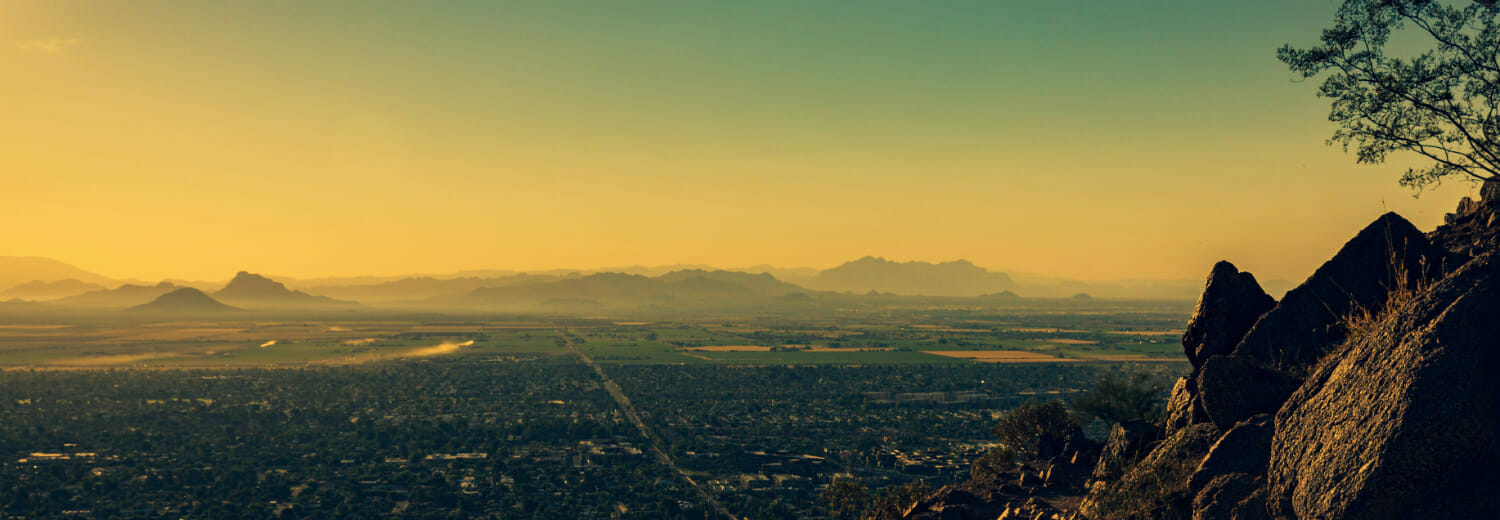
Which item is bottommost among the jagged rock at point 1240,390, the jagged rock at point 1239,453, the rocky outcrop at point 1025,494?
the rocky outcrop at point 1025,494

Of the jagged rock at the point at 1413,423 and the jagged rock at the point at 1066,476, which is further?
the jagged rock at the point at 1066,476

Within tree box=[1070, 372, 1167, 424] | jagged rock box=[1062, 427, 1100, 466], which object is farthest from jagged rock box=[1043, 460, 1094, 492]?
tree box=[1070, 372, 1167, 424]

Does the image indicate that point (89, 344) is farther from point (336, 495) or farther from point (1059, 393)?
point (1059, 393)

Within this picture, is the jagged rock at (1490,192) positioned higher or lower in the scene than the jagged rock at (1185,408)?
higher

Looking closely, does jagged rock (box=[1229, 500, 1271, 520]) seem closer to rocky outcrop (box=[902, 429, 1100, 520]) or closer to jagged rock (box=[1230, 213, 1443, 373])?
rocky outcrop (box=[902, 429, 1100, 520])

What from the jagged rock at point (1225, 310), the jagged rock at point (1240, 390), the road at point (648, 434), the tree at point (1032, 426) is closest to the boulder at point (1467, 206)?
the jagged rock at point (1225, 310)

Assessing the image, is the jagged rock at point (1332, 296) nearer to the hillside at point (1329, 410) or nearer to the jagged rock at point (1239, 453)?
the hillside at point (1329, 410)

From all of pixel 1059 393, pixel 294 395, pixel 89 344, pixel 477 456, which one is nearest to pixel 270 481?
pixel 477 456
